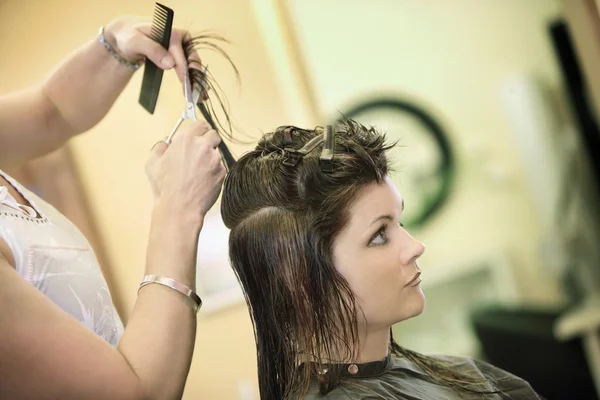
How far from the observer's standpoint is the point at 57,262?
751mm

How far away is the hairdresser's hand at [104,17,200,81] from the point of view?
33.4 inches

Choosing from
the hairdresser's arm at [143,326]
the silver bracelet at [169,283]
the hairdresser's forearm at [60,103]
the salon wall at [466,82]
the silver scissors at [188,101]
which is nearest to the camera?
the hairdresser's arm at [143,326]

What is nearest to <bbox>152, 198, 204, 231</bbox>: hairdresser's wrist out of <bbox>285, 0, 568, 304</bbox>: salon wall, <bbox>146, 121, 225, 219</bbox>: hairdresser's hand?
<bbox>146, 121, 225, 219</bbox>: hairdresser's hand

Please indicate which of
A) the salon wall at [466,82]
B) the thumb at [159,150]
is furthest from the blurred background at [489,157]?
the thumb at [159,150]

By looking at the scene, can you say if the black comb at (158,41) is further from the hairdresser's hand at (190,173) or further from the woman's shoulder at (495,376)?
the woman's shoulder at (495,376)

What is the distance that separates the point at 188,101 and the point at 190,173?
12 centimetres

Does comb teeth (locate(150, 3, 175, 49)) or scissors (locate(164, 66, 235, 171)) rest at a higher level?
comb teeth (locate(150, 3, 175, 49))

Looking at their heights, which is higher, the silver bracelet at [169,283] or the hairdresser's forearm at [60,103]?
the hairdresser's forearm at [60,103]

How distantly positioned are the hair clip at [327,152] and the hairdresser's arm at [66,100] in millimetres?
325

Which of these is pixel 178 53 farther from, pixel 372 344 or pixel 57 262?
pixel 372 344

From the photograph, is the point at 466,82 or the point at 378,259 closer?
the point at 378,259

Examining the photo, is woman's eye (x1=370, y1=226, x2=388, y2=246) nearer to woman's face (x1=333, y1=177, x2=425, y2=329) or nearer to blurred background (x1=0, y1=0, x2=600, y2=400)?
woman's face (x1=333, y1=177, x2=425, y2=329)

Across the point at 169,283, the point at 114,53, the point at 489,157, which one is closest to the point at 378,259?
the point at 169,283

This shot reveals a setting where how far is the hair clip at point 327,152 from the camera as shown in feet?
2.36
